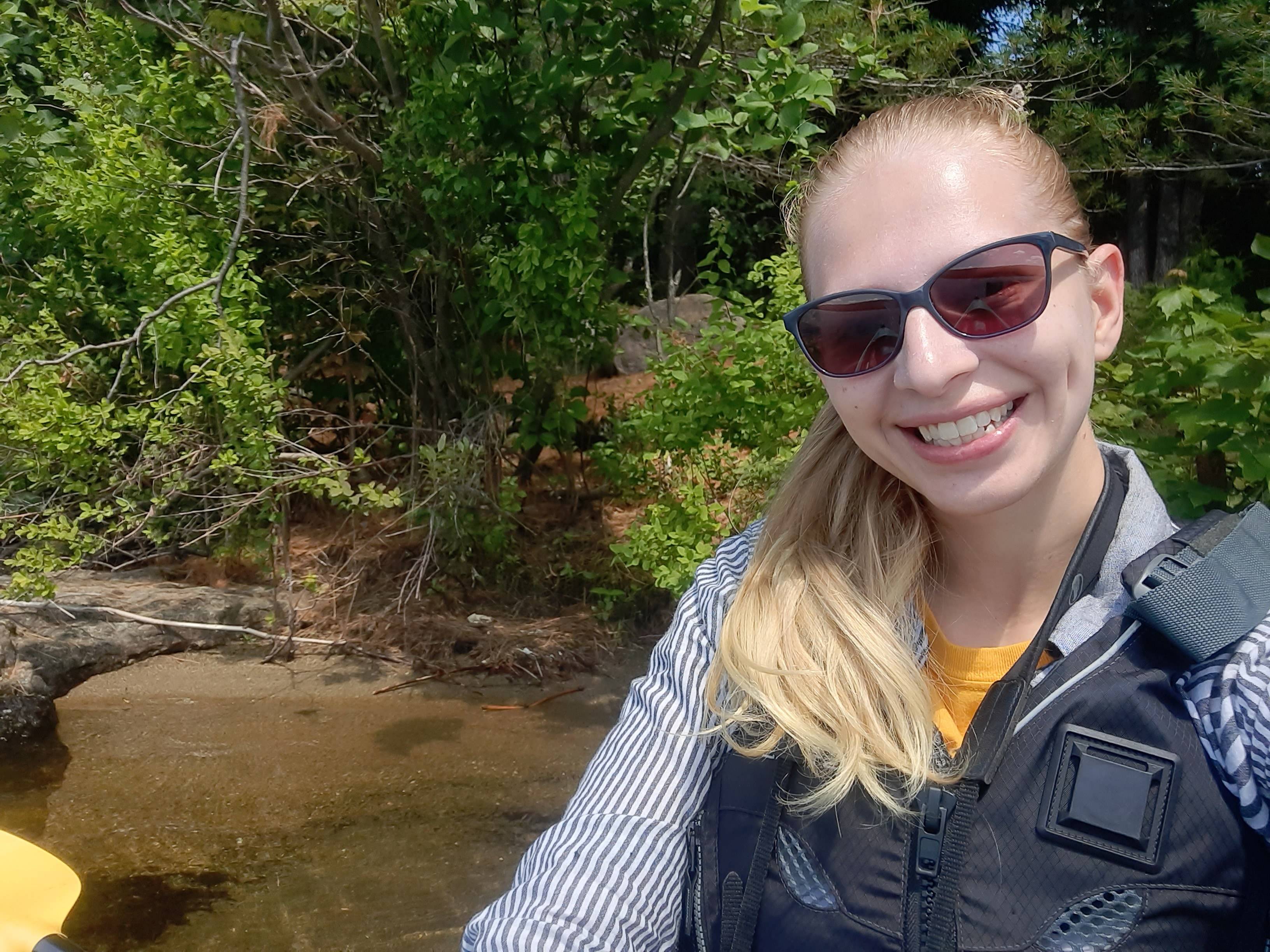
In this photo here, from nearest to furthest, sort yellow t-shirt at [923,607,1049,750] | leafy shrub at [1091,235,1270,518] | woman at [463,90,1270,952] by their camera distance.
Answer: woman at [463,90,1270,952], yellow t-shirt at [923,607,1049,750], leafy shrub at [1091,235,1270,518]

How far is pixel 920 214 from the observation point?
128 cm

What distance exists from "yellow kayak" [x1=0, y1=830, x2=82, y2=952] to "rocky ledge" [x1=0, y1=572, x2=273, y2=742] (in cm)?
349

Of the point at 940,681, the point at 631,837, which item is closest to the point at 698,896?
the point at 631,837

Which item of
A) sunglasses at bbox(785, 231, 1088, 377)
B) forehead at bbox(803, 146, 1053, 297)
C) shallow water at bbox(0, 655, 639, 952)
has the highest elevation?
forehead at bbox(803, 146, 1053, 297)

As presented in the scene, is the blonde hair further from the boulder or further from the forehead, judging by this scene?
the boulder

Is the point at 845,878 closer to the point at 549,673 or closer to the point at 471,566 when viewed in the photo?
the point at 549,673

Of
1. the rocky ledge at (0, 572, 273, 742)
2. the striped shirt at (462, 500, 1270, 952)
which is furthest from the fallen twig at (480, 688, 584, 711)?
the striped shirt at (462, 500, 1270, 952)

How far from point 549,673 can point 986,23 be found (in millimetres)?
6676

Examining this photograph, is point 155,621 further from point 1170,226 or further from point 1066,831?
point 1170,226

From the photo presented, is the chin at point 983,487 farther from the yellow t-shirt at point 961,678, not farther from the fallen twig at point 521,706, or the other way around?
the fallen twig at point 521,706

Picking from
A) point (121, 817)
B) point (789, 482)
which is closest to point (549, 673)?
point (121, 817)

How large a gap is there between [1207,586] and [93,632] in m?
4.74

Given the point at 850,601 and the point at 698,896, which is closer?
the point at 698,896

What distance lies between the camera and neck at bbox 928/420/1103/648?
4.48 ft
